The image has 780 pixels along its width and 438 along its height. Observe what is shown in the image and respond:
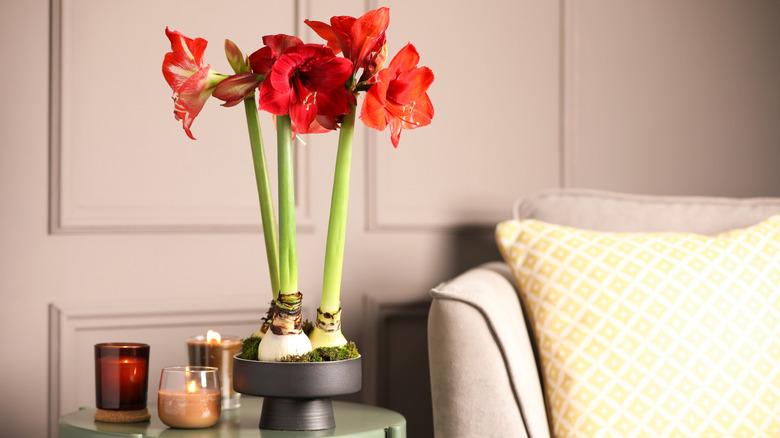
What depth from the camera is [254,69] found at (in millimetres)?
1251

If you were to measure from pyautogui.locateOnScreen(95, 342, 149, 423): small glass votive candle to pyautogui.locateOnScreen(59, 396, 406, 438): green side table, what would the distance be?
0.02 m

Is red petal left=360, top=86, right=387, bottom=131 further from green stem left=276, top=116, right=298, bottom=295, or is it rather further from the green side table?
the green side table

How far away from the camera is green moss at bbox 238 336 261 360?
1.31m

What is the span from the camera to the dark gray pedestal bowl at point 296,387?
1242mm

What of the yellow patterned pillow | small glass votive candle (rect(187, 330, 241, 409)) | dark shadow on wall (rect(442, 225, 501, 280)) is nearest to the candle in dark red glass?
small glass votive candle (rect(187, 330, 241, 409))

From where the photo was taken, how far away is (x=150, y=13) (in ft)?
5.75

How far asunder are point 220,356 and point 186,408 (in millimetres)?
196

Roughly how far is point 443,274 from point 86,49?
3.02 ft

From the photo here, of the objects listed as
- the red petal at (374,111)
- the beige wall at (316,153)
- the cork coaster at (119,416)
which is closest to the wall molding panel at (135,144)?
the beige wall at (316,153)

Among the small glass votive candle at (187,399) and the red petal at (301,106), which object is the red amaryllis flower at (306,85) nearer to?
the red petal at (301,106)

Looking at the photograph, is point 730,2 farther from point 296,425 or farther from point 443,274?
point 296,425

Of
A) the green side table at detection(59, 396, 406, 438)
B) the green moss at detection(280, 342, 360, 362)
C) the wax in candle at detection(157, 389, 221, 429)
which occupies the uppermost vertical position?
the green moss at detection(280, 342, 360, 362)

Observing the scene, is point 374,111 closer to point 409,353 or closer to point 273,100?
point 273,100

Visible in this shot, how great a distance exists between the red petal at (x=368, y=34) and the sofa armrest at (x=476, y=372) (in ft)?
1.39
